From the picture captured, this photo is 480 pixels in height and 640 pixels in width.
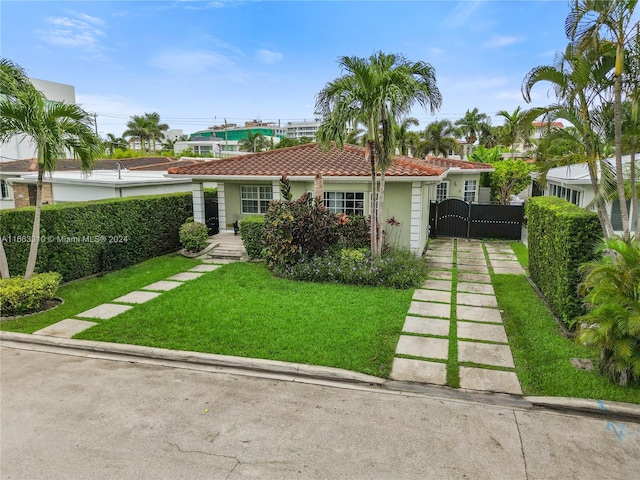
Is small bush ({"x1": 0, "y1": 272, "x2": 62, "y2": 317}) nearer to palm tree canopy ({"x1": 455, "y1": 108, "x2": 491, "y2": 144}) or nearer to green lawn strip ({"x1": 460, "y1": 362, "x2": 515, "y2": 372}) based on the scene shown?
green lawn strip ({"x1": 460, "y1": 362, "x2": 515, "y2": 372})

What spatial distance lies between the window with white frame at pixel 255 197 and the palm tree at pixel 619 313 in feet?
40.5

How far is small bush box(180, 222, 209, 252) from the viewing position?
560 inches

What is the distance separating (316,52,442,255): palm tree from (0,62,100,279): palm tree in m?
5.58

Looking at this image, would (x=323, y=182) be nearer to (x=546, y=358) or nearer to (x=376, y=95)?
(x=376, y=95)

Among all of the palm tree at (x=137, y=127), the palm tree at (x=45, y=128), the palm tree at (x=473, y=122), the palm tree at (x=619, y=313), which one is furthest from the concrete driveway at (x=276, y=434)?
the palm tree at (x=137, y=127)

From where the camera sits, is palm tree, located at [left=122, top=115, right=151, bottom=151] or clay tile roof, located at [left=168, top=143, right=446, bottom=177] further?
palm tree, located at [left=122, top=115, right=151, bottom=151]

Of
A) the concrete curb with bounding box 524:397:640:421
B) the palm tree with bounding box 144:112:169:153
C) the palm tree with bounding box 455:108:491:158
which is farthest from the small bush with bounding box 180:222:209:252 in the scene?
the palm tree with bounding box 144:112:169:153

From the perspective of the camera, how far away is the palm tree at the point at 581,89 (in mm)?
6402

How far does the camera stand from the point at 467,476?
3.99 metres

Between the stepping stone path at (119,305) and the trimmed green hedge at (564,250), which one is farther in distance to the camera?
the stepping stone path at (119,305)

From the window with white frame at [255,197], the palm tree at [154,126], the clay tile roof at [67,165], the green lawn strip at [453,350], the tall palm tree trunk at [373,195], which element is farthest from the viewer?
the palm tree at [154,126]

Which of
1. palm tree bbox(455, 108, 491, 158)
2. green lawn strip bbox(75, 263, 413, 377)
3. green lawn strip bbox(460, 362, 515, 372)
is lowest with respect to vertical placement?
green lawn strip bbox(460, 362, 515, 372)

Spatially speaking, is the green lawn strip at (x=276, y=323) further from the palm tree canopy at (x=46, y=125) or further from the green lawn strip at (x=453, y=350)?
the palm tree canopy at (x=46, y=125)

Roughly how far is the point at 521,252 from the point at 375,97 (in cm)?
888
